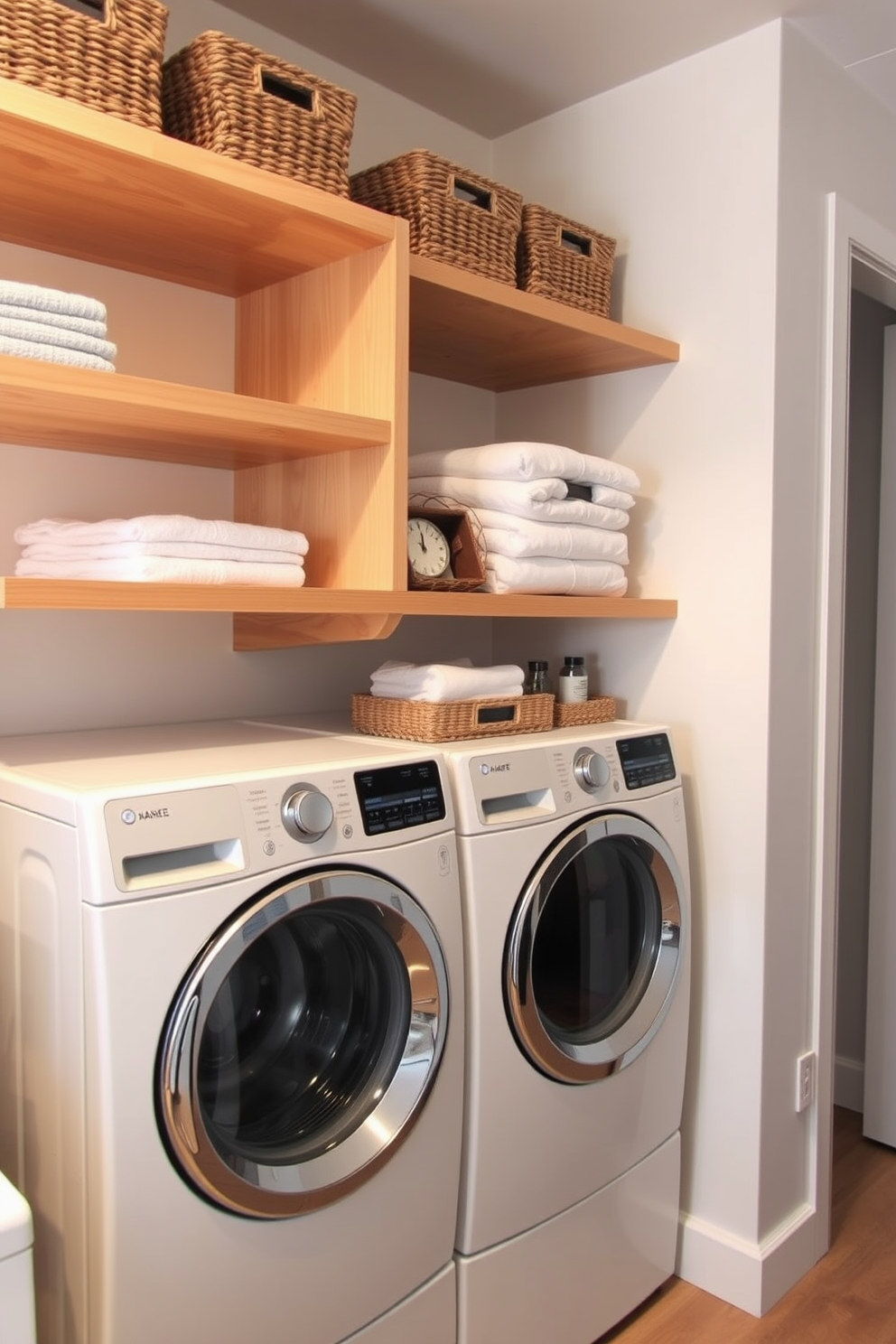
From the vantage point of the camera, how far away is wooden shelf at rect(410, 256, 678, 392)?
1.88 meters

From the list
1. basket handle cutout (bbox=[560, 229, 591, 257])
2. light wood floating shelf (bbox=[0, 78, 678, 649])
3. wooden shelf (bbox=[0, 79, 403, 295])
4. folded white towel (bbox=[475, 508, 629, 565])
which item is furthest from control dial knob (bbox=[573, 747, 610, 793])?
basket handle cutout (bbox=[560, 229, 591, 257])

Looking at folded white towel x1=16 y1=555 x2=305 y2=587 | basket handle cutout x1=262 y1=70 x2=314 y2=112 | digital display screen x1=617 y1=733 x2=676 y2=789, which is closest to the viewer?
folded white towel x1=16 y1=555 x2=305 y2=587

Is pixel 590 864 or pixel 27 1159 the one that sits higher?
pixel 590 864

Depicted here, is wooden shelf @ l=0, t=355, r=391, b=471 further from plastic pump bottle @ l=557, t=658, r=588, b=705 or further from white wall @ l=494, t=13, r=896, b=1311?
white wall @ l=494, t=13, r=896, b=1311

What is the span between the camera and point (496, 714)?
1921 millimetres

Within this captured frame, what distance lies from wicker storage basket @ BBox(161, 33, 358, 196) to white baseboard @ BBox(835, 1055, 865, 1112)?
2601 mm

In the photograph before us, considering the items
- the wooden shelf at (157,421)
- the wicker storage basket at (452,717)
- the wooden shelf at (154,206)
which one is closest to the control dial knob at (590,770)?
the wicker storage basket at (452,717)

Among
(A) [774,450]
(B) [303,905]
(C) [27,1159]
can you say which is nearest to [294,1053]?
(B) [303,905]

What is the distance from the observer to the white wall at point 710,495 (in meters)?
2.08

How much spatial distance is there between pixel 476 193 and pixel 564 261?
0.79ft

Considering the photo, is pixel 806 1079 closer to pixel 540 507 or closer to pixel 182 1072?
pixel 540 507

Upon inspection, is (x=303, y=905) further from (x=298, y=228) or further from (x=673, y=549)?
(x=673, y=549)

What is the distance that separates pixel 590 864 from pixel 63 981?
0.94 m

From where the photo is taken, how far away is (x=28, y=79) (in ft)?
4.41
